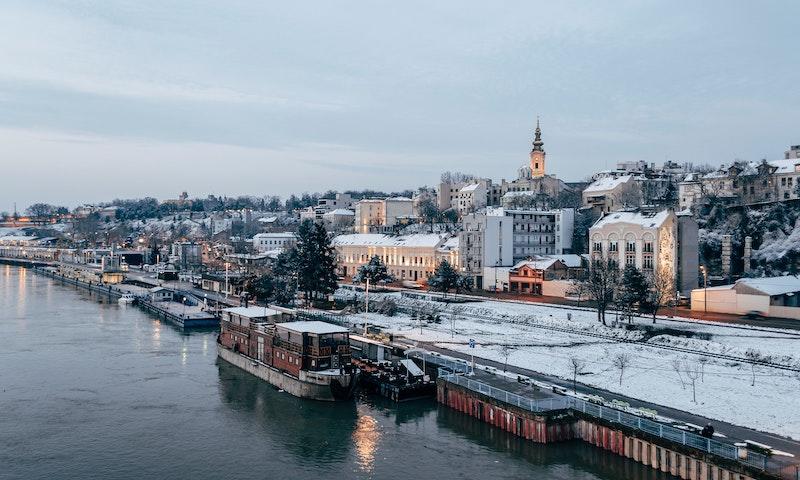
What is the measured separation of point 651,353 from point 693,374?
5.78m

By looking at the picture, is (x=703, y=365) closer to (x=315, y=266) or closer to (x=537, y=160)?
(x=315, y=266)

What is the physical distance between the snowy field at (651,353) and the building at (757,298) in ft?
20.4

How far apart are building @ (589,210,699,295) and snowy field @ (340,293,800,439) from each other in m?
11.8

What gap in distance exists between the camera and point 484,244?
79.9m

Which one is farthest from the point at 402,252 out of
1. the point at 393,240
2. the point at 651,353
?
the point at 651,353

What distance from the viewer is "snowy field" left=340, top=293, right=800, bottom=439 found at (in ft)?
102

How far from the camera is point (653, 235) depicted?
208 feet

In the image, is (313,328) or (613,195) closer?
(313,328)

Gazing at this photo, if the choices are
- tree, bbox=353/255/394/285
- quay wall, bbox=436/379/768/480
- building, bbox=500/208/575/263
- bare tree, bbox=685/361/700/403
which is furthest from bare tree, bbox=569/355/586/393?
building, bbox=500/208/575/263

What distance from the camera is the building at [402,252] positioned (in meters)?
87.0

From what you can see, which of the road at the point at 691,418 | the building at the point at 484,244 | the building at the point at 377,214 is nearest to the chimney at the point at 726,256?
the building at the point at 484,244

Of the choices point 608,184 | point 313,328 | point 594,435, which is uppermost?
point 608,184

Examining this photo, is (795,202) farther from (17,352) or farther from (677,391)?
(17,352)

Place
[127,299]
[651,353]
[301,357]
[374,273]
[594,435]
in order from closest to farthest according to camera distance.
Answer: [594,435]
[301,357]
[651,353]
[374,273]
[127,299]
